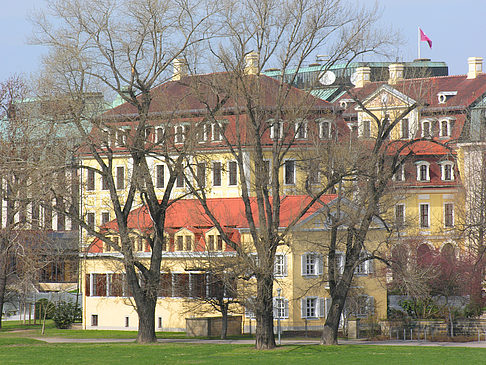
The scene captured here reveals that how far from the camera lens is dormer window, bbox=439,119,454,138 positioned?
7531cm

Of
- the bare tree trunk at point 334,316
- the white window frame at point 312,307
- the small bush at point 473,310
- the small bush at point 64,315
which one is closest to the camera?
the bare tree trunk at point 334,316

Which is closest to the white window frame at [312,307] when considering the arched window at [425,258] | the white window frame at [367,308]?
the white window frame at [367,308]

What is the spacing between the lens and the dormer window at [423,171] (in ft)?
259

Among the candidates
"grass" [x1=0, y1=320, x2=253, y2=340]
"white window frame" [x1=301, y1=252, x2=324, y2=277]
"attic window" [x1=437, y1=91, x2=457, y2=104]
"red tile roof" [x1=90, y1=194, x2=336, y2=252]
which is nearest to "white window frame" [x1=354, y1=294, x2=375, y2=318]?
"white window frame" [x1=301, y1=252, x2=324, y2=277]

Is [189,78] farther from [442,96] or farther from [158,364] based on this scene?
[442,96]

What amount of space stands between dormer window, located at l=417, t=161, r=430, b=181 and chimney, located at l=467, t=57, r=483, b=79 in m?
9.69

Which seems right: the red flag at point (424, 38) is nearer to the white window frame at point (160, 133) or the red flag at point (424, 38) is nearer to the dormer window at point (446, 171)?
the dormer window at point (446, 171)

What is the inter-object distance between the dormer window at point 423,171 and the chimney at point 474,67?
969cm

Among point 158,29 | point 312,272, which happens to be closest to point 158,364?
point 158,29

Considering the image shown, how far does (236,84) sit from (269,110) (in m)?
2.53

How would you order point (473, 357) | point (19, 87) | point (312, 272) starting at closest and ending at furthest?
point (473, 357) → point (312, 272) → point (19, 87)

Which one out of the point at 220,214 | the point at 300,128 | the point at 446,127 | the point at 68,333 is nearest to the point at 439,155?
the point at 446,127

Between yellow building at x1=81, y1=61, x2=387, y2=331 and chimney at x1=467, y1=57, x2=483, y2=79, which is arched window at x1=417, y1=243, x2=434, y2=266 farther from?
chimney at x1=467, y1=57, x2=483, y2=79

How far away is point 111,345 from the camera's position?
1689 inches
